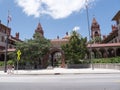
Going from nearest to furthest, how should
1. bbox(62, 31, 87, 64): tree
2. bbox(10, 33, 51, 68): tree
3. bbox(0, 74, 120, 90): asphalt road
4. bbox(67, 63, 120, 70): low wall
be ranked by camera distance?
bbox(0, 74, 120, 90): asphalt road < bbox(67, 63, 120, 70): low wall < bbox(10, 33, 51, 68): tree < bbox(62, 31, 87, 64): tree

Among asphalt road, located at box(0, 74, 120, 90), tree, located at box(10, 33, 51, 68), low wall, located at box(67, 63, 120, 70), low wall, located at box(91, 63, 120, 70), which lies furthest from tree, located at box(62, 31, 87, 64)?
asphalt road, located at box(0, 74, 120, 90)

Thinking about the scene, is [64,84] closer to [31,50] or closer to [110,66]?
[110,66]

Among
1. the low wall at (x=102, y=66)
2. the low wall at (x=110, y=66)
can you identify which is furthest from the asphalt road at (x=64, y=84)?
the low wall at (x=102, y=66)

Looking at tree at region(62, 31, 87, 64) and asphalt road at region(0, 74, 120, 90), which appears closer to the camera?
asphalt road at region(0, 74, 120, 90)

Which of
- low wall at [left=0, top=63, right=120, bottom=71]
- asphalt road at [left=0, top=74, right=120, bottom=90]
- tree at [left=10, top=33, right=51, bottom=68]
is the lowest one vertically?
asphalt road at [left=0, top=74, right=120, bottom=90]

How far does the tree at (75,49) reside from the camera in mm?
43375

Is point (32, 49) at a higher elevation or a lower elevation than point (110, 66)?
higher

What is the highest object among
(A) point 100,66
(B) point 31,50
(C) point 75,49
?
(C) point 75,49

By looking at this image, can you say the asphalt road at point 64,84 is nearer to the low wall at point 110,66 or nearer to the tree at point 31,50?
the low wall at point 110,66

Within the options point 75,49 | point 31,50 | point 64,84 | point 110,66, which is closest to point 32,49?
point 31,50

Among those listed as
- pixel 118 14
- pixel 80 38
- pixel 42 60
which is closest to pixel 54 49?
pixel 42 60

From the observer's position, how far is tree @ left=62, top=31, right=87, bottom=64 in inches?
1708

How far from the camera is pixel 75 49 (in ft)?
143

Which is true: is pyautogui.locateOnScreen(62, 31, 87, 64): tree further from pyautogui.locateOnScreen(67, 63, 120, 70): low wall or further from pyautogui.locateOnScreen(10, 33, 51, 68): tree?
pyautogui.locateOnScreen(10, 33, 51, 68): tree
